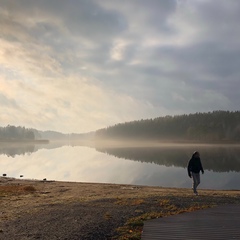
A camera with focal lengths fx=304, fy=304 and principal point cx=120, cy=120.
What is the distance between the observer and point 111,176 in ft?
153

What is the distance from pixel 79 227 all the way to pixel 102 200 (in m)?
5.92

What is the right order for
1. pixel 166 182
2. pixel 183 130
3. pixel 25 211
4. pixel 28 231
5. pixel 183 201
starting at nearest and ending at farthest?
pixel 28 231
pixel 25 211
pixel 183 201
pixel 166 182
pixel 183 130

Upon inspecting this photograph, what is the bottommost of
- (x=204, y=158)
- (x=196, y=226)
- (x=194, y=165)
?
(x=196, y=226)

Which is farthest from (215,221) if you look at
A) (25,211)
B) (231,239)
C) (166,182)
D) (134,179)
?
(134,179)

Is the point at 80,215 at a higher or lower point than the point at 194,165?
lower

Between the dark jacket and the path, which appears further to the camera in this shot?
the dark jacket

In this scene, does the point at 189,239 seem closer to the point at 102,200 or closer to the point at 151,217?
the point at 151,217

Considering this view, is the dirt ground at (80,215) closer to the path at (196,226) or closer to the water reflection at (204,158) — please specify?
the path at (196,226)

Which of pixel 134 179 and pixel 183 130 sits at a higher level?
pixel 183 130

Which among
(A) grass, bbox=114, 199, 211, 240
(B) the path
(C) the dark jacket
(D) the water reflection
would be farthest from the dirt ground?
(D) the water reflection

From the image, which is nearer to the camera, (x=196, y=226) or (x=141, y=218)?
(x=196, y=226)

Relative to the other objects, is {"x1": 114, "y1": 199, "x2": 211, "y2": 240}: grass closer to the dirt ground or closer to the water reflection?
the dirt ground

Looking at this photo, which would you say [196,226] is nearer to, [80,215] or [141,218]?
[141,218]

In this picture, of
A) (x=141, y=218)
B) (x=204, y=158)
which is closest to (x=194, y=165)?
(x=141, y=218)
